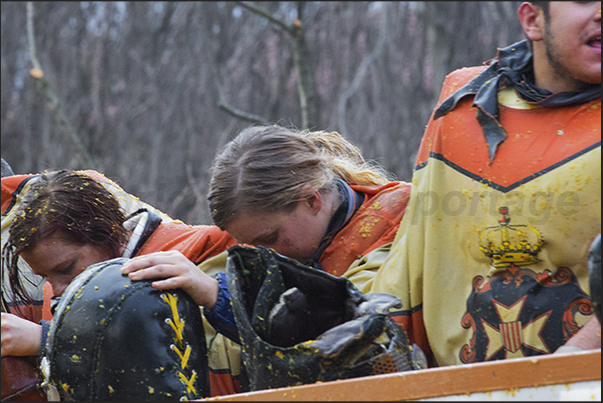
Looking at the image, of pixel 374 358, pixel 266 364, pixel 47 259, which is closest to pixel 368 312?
pixel 374 358

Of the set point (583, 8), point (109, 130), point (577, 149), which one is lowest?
point (109, 130)

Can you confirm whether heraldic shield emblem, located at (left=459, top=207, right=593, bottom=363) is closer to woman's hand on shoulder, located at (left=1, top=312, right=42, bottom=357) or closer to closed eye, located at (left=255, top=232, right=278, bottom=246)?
closed eye, located at (left=255, top=232, right=278, bottom=246)

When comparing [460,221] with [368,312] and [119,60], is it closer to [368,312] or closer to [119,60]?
[368,312]

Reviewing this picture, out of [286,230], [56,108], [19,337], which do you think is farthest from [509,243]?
[56,108]

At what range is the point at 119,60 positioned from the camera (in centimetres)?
623

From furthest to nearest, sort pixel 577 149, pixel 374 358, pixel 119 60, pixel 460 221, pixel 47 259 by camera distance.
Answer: pixel 119 60 < pixel 47 259 < pixel 460 221 < pixel 577 149 < pixel 374 358

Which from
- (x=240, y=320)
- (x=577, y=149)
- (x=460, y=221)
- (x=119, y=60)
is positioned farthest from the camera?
(x=119, y=60)

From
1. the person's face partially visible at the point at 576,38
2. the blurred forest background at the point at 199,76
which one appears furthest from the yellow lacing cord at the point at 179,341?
the blurred forest background at the point at 199,76

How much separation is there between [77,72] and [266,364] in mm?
5338

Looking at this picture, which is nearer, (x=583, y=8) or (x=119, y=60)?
(x=583, y=8)

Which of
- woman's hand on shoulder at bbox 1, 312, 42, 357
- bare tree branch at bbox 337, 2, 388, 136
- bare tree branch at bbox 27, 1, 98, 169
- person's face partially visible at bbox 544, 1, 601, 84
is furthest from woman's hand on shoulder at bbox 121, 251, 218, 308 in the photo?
bare tree branch at bbox 337, 2, 388, 136

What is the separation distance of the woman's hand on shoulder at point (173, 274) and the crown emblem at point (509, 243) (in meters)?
0.63

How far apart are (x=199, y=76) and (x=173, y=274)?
461 centimetres

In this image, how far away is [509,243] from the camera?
65.9 inches
